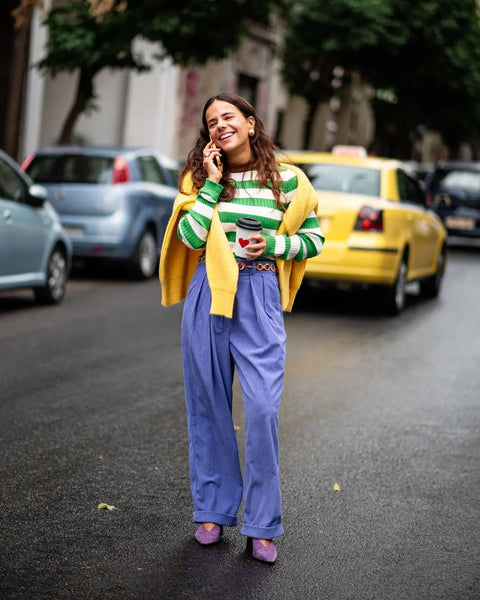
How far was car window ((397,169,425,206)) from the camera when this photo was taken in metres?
13.2

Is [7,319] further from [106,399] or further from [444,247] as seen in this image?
[444,247]

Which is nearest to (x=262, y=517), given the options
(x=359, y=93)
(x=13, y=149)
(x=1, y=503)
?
(x=1, y=503)

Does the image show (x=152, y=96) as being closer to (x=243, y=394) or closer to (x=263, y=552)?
(x=243, y=394)

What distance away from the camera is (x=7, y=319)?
37.0ft

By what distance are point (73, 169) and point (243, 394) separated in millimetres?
10874

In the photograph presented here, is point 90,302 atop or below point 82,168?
below

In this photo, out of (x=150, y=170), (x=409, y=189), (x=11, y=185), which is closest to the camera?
(x=11, y=185)

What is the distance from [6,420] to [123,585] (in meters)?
2.92

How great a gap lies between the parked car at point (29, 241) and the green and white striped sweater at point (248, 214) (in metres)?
6.90

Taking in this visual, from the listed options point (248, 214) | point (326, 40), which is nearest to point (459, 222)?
point (326, 40)

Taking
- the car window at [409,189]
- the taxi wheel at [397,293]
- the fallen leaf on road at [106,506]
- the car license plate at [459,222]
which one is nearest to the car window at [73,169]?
the car window at [409,189]

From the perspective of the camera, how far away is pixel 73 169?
49.1 ft

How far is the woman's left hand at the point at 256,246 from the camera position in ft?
14.6

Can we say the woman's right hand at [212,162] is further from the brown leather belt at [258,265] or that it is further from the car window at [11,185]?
the car window at [11,185]
